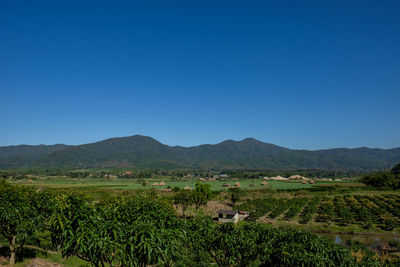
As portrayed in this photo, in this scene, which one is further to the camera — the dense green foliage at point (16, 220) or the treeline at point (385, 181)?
the treeline at point (385, 181)

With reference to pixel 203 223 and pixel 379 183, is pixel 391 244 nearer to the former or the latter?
pixel 203 223

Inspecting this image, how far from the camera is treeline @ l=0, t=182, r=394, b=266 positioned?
364 inches

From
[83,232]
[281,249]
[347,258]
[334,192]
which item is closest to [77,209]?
[83,232]

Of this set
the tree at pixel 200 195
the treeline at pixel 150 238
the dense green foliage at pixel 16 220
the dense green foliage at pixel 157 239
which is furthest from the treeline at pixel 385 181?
the dense green foliage at pixel 16 220

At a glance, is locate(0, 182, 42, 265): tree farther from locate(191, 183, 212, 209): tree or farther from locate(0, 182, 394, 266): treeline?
locate(191, 183, 212, 209): tree

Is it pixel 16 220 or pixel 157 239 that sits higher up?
pixel 157 239

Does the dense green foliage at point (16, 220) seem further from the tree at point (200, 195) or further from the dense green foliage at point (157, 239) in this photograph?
the tree at point (200, 195)

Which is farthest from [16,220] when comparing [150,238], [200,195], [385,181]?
[385,181]

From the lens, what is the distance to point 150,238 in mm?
9570

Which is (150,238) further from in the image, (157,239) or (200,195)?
(200,195)

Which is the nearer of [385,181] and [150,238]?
[150,238]

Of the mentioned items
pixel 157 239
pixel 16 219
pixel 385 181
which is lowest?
pixel 385 181

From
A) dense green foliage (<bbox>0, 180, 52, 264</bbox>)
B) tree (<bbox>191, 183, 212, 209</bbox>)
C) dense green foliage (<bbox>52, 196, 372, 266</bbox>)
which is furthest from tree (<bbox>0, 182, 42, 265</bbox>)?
tree (<bbox>191, 183, 212, 209</bbox>)

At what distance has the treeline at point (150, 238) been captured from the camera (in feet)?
30.3
